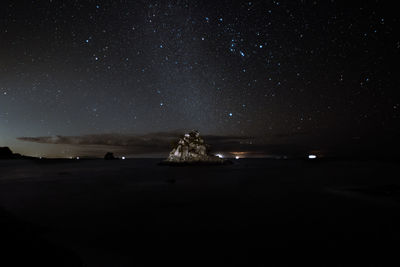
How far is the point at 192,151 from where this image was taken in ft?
359

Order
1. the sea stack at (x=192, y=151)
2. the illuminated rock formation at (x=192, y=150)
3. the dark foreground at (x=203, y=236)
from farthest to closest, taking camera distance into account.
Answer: the illuminated rock formation at (x=192, y=150), the sea stack at (x=192, y=151), the dark foreground at (x=203, y=236)

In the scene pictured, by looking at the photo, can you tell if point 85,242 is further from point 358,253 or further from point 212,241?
point 358,253

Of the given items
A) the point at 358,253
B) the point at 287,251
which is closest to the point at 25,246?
the point at 287,251

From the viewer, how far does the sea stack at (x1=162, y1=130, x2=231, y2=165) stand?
108m

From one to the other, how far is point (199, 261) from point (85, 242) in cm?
493

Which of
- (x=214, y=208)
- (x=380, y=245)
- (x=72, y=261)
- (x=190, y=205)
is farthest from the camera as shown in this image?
(x=190, y=205)

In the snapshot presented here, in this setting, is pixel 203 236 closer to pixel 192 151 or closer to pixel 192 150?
pixel 192 151

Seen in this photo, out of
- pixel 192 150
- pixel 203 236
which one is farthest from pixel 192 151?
pixel 203 236

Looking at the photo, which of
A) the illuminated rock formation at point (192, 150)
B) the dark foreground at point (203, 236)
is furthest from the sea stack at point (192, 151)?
the dark foreground at point (203, 236)

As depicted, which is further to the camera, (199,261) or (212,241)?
(212,241)

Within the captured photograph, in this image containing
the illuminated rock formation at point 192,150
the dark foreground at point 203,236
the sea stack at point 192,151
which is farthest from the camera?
the illuminated rock formation at point 192,150

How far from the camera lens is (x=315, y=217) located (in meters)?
15.2

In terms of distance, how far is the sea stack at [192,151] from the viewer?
108375 millimetres

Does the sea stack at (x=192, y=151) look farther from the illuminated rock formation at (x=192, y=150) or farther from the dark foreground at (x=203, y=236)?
the dark foreground at (x=203, y=236)
